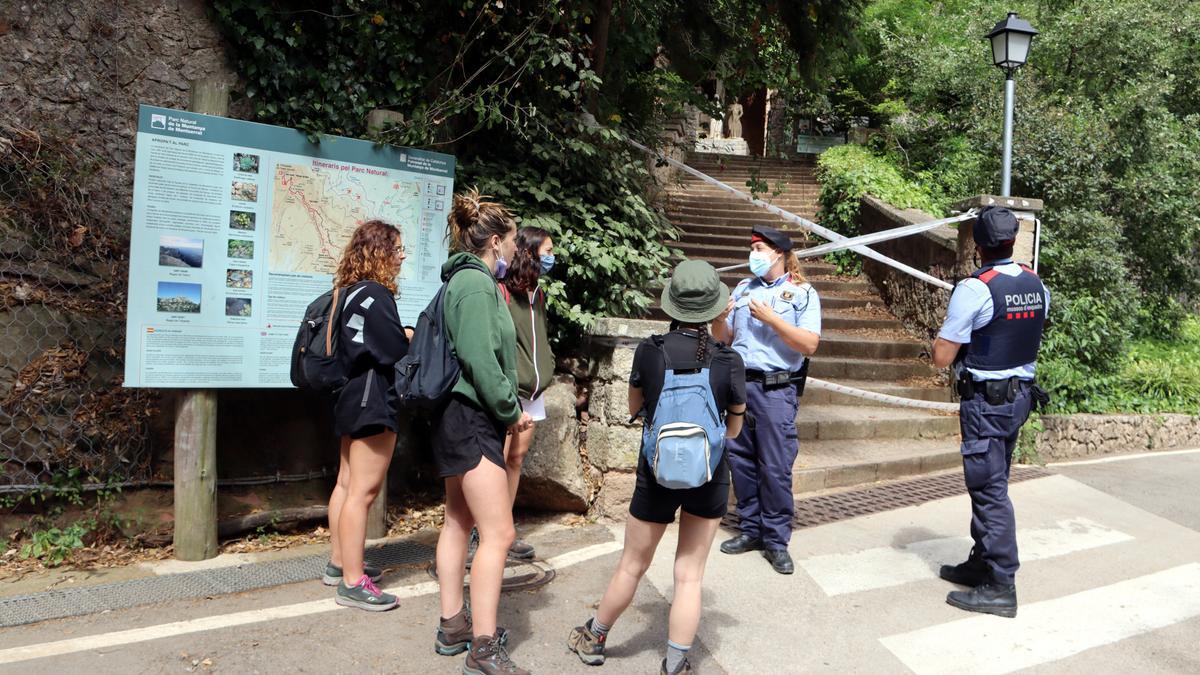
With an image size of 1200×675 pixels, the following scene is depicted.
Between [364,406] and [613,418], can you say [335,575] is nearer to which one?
[364,406]

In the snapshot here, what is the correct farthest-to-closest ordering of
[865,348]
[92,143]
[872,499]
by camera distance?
[865,348], [872,499], [92,143]

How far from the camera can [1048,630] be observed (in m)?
4.13

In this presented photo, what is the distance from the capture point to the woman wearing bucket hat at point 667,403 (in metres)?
3.22

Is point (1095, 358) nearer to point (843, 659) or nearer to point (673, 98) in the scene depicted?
point (673, 98)

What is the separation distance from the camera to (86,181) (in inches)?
195

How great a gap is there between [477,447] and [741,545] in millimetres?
2224

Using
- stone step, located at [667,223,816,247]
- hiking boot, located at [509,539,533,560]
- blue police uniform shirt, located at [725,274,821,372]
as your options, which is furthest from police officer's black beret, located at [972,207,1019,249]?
stone step, located at [667,223,816,247]

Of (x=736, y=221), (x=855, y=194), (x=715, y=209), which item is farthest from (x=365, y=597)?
(x=855, y=194)

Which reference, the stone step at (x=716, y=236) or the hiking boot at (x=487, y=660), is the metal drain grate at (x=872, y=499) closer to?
the hiking boot at (x=487, y=660)

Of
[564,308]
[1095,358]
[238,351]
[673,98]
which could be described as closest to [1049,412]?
[1095,358]

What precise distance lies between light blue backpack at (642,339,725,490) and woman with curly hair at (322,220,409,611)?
142 cm

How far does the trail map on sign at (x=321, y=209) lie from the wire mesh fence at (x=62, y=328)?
1216 mm

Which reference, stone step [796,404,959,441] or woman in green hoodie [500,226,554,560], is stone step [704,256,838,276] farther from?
woman in green hoodie [500,226,554,560]

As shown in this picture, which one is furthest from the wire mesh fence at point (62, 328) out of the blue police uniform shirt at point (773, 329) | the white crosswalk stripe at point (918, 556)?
the white crosswalk stripe at point (918, 556)
